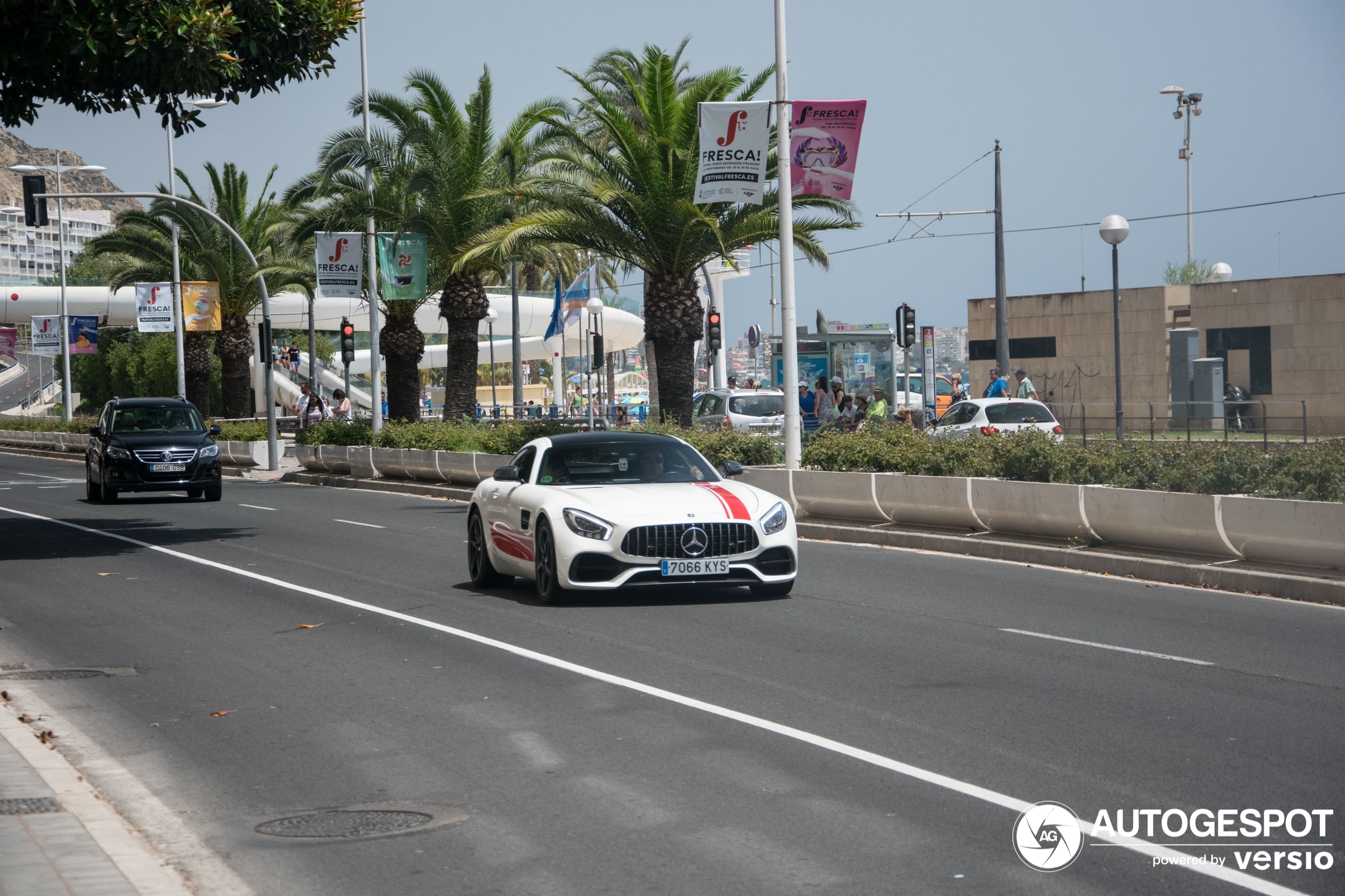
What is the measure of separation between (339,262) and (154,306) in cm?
1648

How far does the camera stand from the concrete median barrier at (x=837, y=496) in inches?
731

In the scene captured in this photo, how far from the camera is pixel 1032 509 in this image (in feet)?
52.2

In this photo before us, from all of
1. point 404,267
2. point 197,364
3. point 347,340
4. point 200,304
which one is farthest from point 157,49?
point 197,364

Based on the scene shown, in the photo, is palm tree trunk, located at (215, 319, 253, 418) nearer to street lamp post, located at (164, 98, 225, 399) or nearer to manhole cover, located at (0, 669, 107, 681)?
street lamp post, located at (164, 98, 225, 399)

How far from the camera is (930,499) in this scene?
1745 cm

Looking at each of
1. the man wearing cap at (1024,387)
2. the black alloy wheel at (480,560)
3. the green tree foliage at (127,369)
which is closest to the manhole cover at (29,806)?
the black alloy wheel at (480,560)

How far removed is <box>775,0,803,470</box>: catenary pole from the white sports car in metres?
7.61

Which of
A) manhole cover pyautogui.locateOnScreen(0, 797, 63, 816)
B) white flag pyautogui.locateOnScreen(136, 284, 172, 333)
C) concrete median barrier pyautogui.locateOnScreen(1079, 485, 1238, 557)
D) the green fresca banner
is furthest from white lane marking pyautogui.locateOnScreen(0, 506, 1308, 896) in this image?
white flag pyautogui.locateOnScreen(136, 284, 172, 333)

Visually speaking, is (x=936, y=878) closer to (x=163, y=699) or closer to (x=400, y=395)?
(x=163, y=699)

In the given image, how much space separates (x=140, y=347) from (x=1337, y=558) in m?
79.6

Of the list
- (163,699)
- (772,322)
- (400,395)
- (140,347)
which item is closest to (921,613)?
(163,699)

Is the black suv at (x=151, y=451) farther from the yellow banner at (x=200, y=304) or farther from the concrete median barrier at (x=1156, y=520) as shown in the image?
the concrete median barrier at (x=1156, y=520)

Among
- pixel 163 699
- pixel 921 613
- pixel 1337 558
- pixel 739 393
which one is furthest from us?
pixel 739 393

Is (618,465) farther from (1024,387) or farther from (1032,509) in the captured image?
(1024,387)
